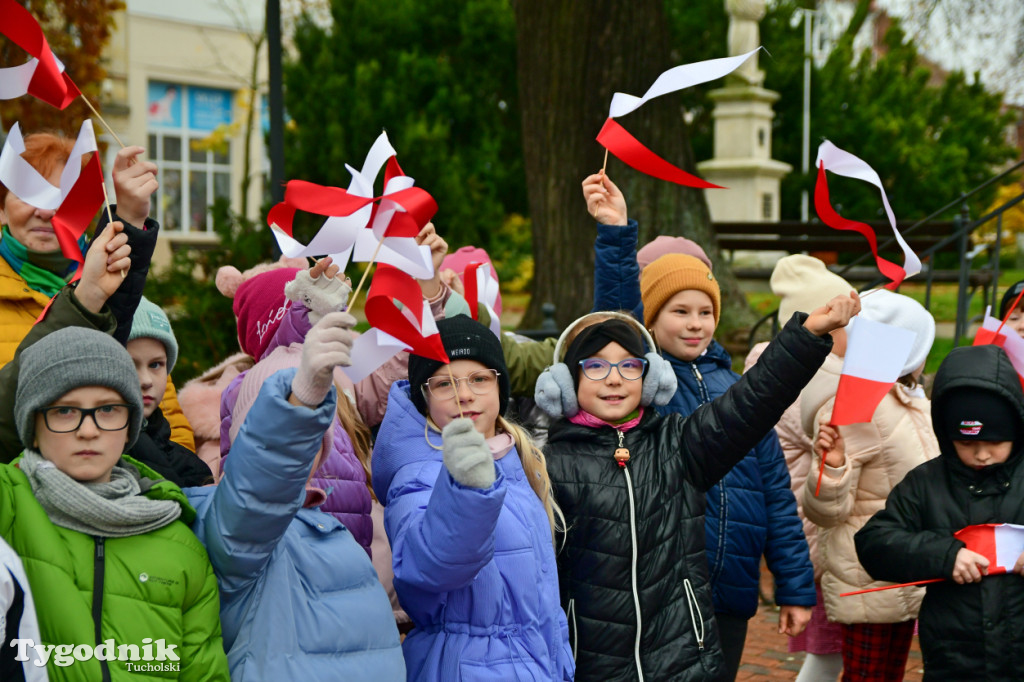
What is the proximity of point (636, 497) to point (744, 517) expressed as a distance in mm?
632

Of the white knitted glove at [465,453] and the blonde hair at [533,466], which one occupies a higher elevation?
the white knitted glove at [465,453]

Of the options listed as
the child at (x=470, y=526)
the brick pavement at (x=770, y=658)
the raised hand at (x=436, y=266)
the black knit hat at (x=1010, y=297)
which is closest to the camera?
the child at (x=470, y=526)

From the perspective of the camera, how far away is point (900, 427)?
3934mm

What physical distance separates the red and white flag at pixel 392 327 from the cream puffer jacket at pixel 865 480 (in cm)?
169

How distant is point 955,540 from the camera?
3248 mm

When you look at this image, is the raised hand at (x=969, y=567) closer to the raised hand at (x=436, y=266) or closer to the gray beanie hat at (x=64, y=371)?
the raised hand at (x=436, y=266)

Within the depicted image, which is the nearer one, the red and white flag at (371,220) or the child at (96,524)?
the child at (96,524)

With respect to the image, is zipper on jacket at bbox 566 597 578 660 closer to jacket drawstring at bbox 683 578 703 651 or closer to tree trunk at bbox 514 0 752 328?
jacket drawstring at bbox 683 578 703 651

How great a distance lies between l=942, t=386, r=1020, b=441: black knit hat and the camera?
3.26 metres

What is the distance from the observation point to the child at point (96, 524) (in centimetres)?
219

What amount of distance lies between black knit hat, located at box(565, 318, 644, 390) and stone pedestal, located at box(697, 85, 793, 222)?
13.9 meters

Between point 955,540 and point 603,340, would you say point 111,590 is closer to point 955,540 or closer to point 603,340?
point 603,340

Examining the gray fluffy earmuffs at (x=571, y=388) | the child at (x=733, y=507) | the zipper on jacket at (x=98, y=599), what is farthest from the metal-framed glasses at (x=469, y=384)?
the zipper on jacket at (x=98, y=599)

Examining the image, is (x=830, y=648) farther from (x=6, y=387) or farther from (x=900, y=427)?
(x=6, y=387)
